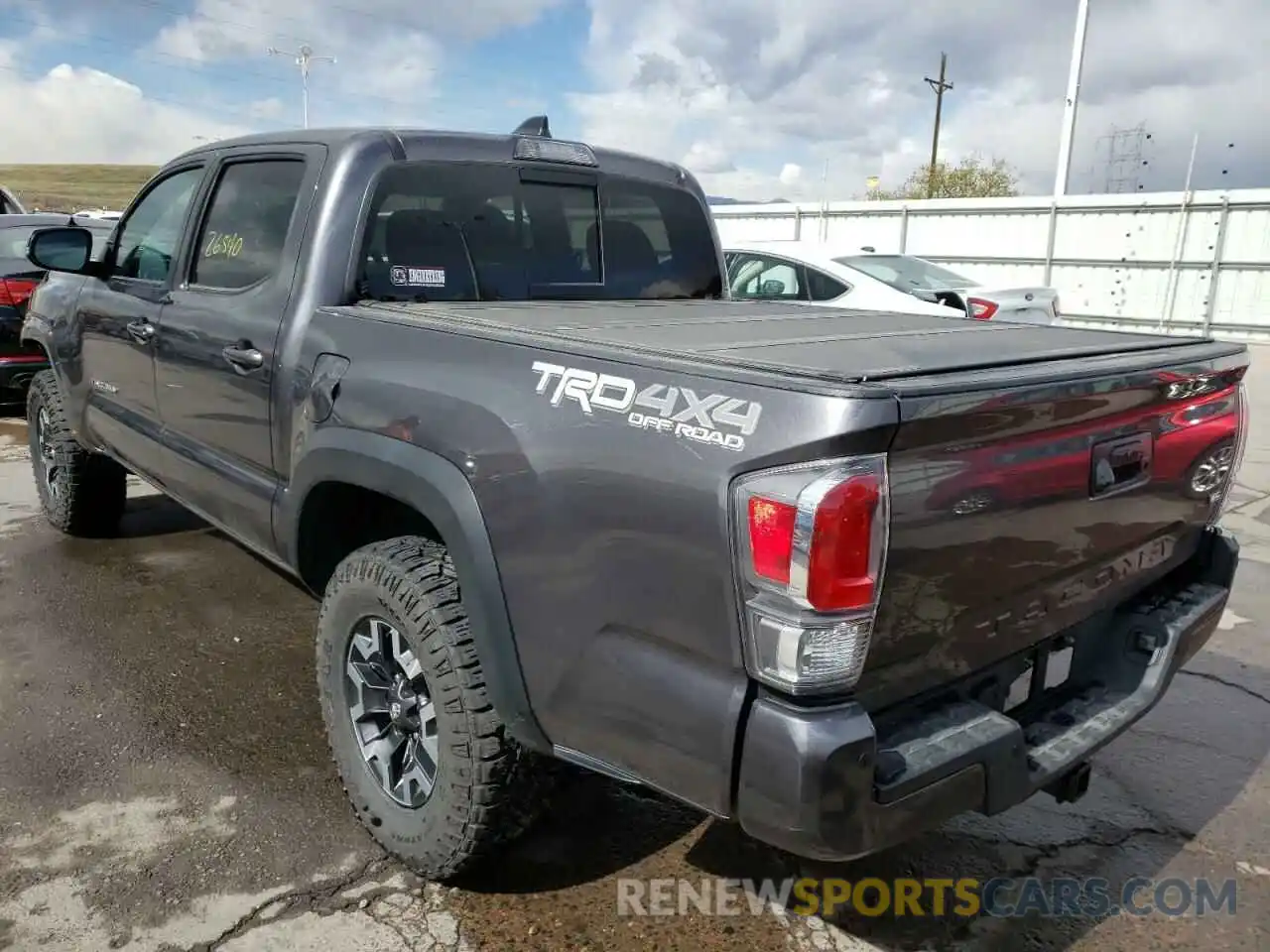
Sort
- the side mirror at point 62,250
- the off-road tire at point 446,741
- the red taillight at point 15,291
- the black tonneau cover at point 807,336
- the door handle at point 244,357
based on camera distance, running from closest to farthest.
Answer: the black tonneau cover at point 807,336
the off-road tire at point 446,741
the door handle at point 244,357
the side mirror at point 62,250
the red taillight at point 15,291

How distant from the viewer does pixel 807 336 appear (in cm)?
242

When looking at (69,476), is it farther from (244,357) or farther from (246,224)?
(244,357)

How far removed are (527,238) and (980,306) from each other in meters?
6.16

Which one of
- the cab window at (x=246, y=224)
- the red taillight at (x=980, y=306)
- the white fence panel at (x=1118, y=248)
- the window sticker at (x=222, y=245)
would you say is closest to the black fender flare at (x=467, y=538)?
the cab window at (x=246, y=224)

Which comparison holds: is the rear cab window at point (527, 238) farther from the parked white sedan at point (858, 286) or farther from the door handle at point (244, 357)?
the parked white sedan at point (858, 286)

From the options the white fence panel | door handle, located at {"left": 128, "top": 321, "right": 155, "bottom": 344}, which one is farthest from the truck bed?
the white fence panel

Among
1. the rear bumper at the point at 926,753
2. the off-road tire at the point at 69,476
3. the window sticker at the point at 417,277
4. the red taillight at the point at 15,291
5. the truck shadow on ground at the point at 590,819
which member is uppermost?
the window sticker at the point at 417,277

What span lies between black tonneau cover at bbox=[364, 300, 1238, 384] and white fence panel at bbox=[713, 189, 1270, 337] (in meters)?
14.5

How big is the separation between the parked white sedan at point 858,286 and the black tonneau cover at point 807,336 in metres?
4.77

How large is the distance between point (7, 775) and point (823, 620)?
269cm

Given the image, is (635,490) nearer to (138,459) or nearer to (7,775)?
(7,775)

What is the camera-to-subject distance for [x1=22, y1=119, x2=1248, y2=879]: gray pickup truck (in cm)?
168

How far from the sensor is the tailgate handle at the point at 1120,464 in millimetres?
2076

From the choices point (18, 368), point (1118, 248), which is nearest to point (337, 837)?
point (18, 368)
